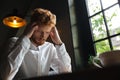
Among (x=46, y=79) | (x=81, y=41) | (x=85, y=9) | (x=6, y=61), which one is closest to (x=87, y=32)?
(x=81, y=41)

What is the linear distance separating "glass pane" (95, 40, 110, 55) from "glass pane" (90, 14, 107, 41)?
0.20ft

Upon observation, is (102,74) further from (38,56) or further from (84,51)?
→ (84,51)

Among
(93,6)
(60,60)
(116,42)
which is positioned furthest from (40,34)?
(93,6)

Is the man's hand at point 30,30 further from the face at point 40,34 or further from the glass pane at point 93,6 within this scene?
the glass pane at point 93,6

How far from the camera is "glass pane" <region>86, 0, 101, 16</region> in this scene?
86.1 inches

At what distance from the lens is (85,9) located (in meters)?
2.27

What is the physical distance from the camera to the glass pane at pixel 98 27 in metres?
2.06

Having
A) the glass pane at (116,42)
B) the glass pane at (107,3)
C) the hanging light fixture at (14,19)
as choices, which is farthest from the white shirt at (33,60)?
the hanging light fixture at (14,19)

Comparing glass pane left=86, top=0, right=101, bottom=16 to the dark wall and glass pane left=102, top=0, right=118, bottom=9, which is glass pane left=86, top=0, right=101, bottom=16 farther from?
the dark wall

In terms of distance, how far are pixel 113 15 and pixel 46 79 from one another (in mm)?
1603

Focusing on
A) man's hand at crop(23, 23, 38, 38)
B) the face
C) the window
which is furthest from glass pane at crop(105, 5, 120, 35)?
man's hand at crop(23, 23, 38, 38)

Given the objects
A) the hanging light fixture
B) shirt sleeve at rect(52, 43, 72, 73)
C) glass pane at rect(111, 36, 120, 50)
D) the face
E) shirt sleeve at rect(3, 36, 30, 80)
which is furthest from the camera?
the hanging light fixture

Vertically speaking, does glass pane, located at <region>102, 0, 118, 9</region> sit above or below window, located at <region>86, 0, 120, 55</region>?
above

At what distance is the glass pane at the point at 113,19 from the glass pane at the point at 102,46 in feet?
0.38
